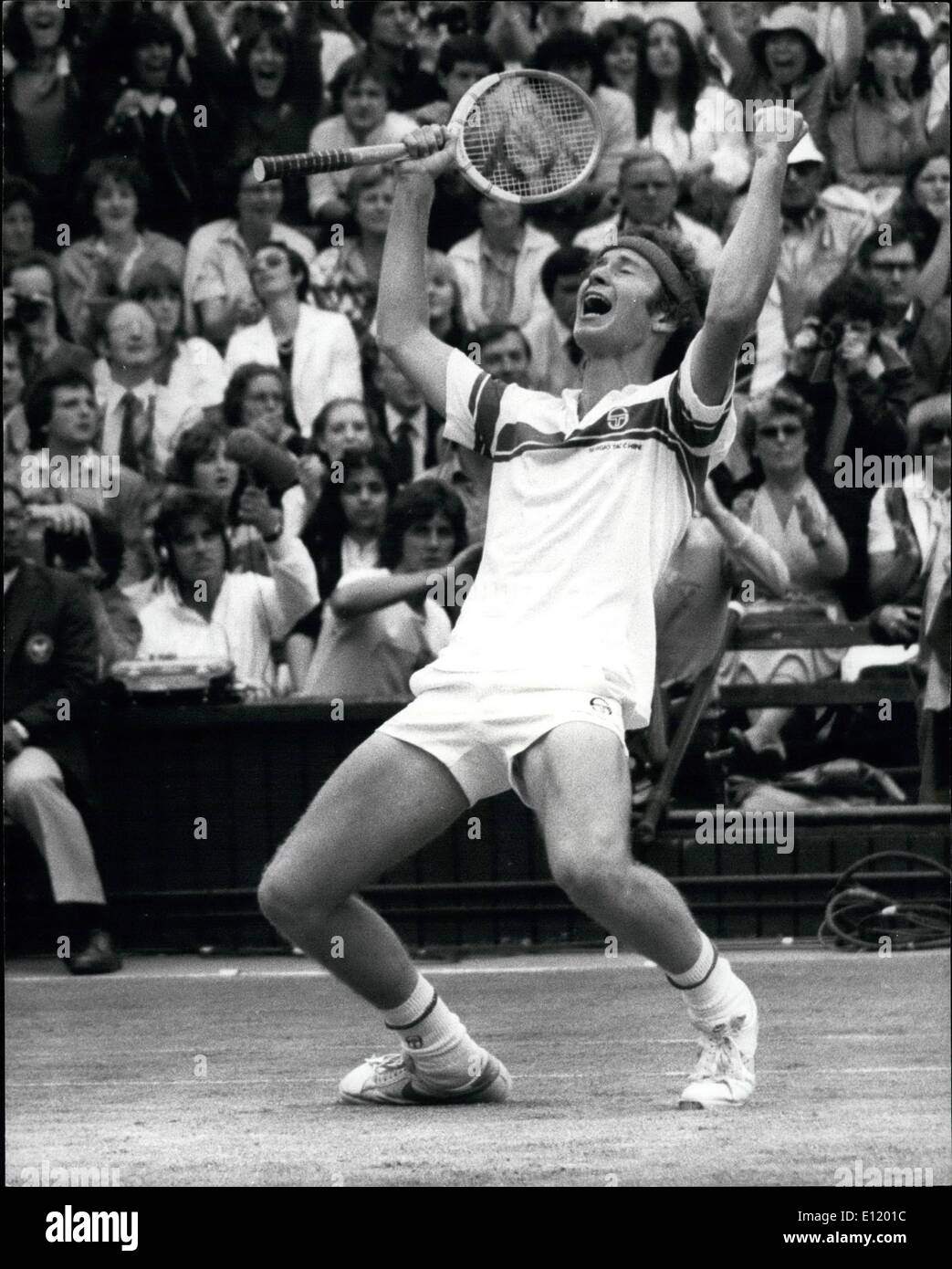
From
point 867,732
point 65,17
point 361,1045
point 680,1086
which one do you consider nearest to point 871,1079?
point 680,1086

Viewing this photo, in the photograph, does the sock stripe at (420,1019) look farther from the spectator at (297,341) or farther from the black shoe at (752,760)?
the spectator at (297,341)

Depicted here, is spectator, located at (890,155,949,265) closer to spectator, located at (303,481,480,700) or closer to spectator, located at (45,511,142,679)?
spectator, located at (303,481,480,700)

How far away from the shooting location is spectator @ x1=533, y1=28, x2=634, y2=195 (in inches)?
380

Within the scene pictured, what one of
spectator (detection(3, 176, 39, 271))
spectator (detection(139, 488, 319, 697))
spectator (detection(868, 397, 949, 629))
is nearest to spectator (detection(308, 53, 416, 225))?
spectator (detection(3, 176, 39, 271))

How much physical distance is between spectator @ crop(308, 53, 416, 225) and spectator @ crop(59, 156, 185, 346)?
2.12 feet

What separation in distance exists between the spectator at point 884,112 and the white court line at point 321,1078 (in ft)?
15.8

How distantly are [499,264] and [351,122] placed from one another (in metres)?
0.88

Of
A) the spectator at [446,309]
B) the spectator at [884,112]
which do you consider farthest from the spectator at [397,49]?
the spectator at [884,112]

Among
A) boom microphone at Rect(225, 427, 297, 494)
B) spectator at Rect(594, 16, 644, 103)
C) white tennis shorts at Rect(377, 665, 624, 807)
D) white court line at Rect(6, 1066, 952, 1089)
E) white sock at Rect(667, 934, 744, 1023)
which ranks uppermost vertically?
spectator at Rect(594, 16, 644, 103)

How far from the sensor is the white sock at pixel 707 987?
16.1 ft

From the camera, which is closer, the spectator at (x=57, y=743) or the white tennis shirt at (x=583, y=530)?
the white tennis shirt at (x=583, y=530)

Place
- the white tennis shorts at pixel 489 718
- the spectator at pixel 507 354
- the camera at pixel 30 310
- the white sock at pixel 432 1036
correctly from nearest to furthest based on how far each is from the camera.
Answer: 1. the white tennis shorts at pixel 489 718
2. the white sock at pixel 432 1036
3. the spectator at pixel 507 354
4. the camera at pixel 30 310

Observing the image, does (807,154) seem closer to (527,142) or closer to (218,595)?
(218,595)

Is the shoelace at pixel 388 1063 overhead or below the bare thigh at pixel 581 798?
below
